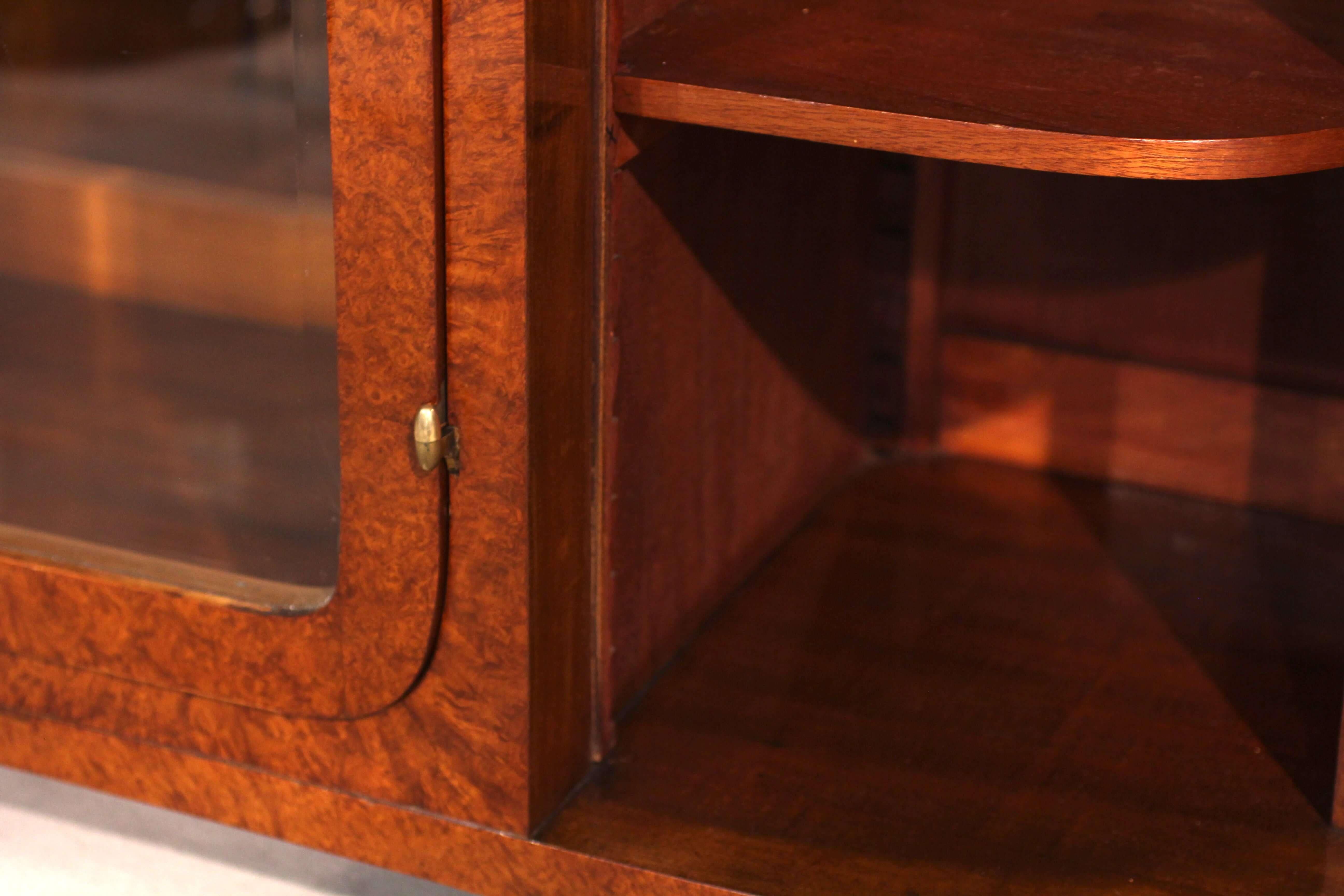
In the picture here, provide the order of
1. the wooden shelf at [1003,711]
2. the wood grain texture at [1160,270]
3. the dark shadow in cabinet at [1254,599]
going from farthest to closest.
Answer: the wood grain texture at [1160,270], the dark shadow in cabinet at [1254,599], the wooden shelf at [1003,711]

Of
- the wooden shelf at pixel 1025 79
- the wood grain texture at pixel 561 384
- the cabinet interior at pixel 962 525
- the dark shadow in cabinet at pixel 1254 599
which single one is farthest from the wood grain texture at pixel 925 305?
the wood grain texture at pixel 561 384

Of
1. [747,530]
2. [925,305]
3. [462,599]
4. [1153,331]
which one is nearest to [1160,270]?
[1153,331]

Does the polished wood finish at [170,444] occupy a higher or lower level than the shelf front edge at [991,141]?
lower

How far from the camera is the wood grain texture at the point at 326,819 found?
0.76m

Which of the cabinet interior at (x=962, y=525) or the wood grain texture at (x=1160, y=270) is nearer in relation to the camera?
the cabinet interior at (x=962, y=525)

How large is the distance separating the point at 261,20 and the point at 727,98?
1.90 ft

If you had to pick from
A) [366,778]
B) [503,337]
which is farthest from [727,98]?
[366,778]

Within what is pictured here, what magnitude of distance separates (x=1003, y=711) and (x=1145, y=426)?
32 centimetres

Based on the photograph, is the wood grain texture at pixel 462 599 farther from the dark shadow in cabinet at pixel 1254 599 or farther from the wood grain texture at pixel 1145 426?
the wood grain texture at pixel 1145 426

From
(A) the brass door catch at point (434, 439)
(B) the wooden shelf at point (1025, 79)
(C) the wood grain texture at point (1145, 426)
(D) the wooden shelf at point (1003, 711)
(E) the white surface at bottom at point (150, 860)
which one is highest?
(B) the wooden shelf at point (1025, 79)

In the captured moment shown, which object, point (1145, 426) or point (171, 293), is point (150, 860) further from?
point (1145, 426)

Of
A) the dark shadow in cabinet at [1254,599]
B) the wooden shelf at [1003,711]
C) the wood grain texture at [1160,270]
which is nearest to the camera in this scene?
the wooden shelf at [1003,711]

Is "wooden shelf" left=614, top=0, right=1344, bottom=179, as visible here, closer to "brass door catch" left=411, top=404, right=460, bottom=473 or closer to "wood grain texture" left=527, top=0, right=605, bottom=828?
"wood grain texture" left=527, top=0, right=605, bottom=828

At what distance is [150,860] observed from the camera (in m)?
0.89
